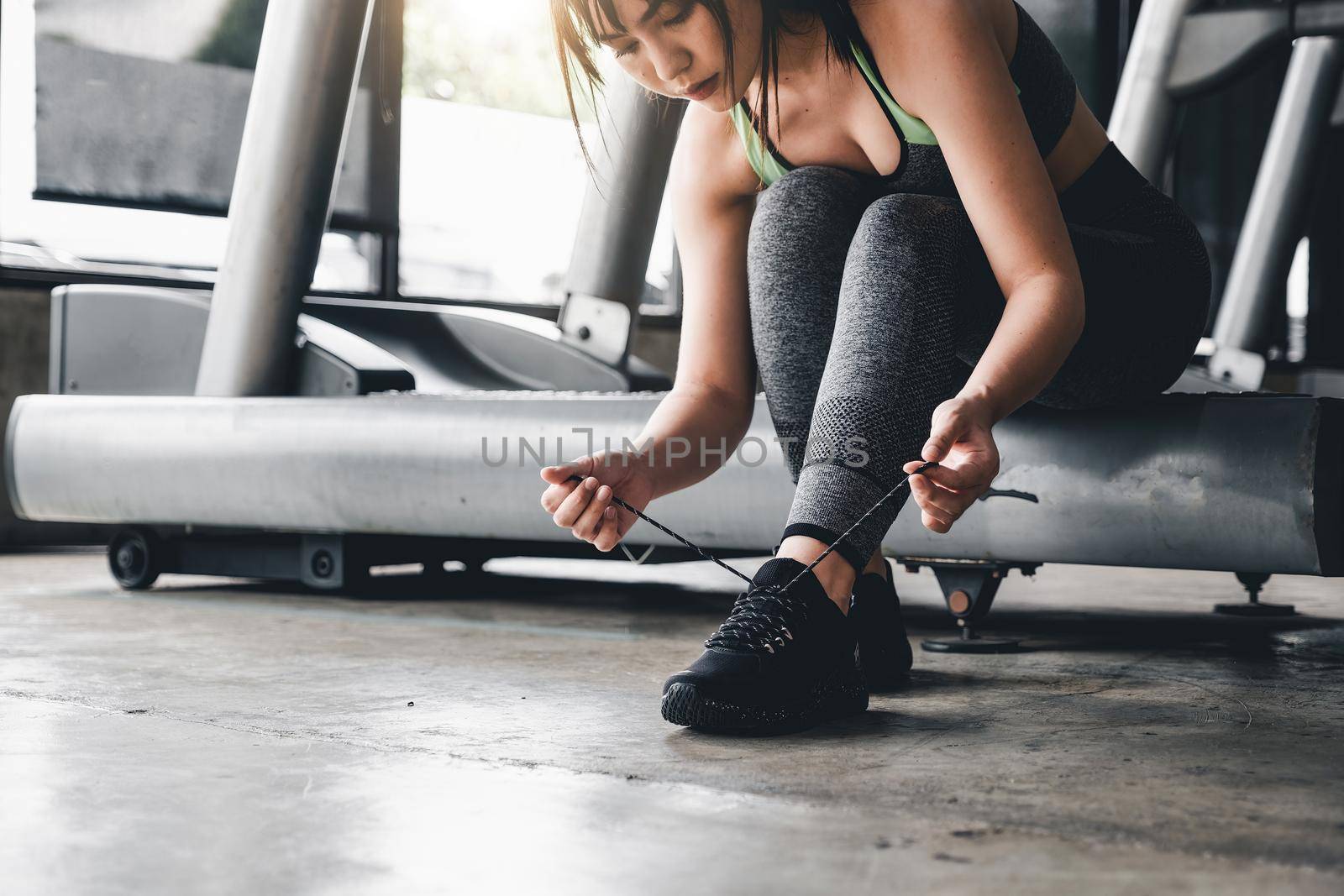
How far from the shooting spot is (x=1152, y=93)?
3.09m

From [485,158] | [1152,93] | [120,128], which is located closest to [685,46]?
[1152,93]

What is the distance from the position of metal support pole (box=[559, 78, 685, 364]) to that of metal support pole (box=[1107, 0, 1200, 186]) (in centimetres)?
104

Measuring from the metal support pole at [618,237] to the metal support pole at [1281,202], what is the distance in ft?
6.29

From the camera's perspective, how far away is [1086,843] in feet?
2.43

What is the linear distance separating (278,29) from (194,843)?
5.77 ft

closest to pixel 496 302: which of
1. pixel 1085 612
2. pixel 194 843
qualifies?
pixel 1085 612

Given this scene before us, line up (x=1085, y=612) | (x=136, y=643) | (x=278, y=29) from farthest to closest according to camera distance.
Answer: (x=278, y=29) → (x=1085, y=612) → (x=136, y=643)

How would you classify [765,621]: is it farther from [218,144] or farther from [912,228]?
[218,144]

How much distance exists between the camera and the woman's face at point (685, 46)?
3.48 ft

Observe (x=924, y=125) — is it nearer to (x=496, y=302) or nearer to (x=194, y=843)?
(x=194, y=843)

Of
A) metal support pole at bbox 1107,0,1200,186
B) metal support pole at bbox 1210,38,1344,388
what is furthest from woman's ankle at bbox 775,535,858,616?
metal support pole at bbox 1210,38,1344,388

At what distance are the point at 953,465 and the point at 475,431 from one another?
44.4 inches

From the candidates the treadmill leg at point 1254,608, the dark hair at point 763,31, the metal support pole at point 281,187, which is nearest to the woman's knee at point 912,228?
the dark hair at point 763,31

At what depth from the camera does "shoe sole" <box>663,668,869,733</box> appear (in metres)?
1.04
